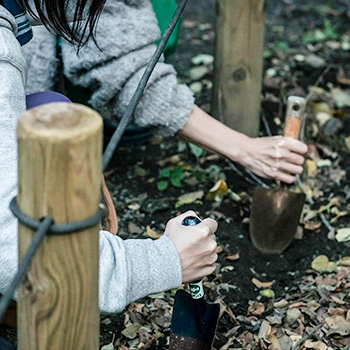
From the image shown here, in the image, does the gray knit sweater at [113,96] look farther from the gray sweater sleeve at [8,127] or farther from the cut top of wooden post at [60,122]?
the cut top of wooden post at [60,122]

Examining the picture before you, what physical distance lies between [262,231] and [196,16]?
1.85m

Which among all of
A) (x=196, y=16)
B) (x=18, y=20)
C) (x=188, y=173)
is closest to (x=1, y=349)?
(x=18, y=20)

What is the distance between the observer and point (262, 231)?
2229 mm

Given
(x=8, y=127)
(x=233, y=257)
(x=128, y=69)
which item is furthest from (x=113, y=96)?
(x=8, y=127)

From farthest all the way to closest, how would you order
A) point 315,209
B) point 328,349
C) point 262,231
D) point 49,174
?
1. point 315,209
2. point 262,231
3. point 328,349
4. point 49,174

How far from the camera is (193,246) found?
1.35 metres

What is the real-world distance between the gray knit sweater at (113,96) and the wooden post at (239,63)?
394 mm

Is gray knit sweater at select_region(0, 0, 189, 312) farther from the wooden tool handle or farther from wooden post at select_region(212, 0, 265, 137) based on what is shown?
wooden post at select_region(212, 0, 265, 137)

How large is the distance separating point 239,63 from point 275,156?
509mm

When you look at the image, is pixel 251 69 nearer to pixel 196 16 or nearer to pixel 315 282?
pixel 315 282

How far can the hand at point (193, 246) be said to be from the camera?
1341 millimetres

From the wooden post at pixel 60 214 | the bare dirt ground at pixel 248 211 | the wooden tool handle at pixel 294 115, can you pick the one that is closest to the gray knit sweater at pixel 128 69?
the wooden tool handle at pixel 294 115

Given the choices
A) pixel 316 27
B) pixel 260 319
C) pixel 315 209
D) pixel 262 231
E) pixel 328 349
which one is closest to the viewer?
pixel 328 349

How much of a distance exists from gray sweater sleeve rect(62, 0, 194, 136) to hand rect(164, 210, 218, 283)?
71cm
